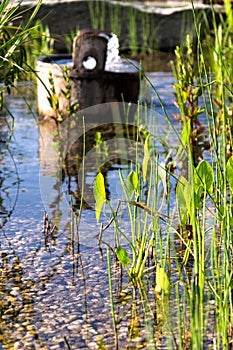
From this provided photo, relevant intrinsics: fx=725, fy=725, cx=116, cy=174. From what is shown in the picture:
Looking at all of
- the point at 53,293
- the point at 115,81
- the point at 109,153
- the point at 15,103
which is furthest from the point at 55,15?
the point at 53,293

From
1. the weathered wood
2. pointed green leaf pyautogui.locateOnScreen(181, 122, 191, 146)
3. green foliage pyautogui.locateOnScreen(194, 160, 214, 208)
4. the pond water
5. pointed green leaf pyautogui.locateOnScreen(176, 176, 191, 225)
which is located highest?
the weathered wood

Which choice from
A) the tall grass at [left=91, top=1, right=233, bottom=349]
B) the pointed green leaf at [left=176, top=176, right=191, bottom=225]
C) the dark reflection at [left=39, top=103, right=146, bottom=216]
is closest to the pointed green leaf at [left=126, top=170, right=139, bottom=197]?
the tall grass at [left=91, top=1, right=233, bottom=349]

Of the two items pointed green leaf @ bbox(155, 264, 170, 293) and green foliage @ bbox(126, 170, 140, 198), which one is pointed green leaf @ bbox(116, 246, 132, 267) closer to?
pointed green leaf @ bbox(155, 264, 170, 293)

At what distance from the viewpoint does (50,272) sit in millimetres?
2504

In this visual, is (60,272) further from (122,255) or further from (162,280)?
(162,280)

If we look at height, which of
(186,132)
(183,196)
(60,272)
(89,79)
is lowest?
(60,272)

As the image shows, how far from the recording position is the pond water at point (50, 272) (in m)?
2.08

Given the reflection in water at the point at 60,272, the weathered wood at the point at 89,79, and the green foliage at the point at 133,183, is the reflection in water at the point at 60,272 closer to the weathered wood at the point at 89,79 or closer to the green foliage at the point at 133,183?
the green foliage at the point at 133,183

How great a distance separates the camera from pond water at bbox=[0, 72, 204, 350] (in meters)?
2.08

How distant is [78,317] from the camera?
2.18m

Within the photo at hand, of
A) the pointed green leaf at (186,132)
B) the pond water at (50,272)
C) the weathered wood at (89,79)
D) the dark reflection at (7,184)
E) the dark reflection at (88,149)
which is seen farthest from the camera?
the weathered wood at (89,79)

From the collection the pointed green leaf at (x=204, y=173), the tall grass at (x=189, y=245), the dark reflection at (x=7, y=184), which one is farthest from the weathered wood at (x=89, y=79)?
the pointed green leaf at (x=204, y=173)

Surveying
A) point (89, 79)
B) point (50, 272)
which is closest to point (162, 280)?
point (50, 272)

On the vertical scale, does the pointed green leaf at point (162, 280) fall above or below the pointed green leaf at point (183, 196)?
below
